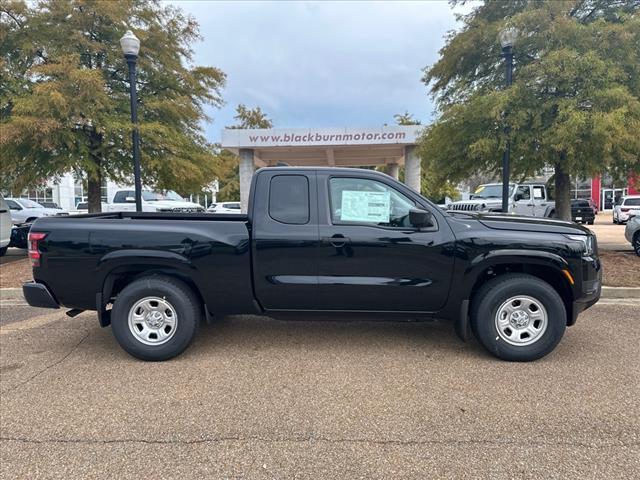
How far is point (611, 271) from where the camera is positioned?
291 inches

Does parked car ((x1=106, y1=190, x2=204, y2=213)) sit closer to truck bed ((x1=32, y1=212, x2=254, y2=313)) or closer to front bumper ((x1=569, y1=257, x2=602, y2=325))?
truck bed ((x1=32, y1=212, x2=254, y2=313))

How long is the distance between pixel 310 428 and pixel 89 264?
260 cm

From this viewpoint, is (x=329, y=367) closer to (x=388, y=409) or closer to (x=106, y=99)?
(x=388, y=409)

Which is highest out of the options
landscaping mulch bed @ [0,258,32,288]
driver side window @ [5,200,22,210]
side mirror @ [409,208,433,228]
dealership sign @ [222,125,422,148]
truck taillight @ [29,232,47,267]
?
dealership sign @ [222,125,422,148]

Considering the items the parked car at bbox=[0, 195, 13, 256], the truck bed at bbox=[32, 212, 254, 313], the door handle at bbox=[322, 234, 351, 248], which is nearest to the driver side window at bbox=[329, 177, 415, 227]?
the door handle at bbox=[322, 234, 351, 248]

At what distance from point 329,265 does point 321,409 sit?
4.31 ft

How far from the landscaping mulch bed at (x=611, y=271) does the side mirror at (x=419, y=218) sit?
4512 millimetres

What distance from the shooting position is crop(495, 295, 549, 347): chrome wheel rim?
12.3ft

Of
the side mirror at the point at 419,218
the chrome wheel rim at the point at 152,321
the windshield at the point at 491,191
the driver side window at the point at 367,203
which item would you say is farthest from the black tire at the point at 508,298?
the windshield at the point at 491,191

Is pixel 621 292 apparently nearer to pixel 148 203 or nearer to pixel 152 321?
pixel 152 321

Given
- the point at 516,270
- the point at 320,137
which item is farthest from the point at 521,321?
the point at 320,137

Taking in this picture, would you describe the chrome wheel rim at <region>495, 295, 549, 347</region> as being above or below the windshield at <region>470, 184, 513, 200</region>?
below

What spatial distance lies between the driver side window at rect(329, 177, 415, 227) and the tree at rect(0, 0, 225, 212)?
251 inches

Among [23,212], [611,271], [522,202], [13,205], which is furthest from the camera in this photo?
[522,202]
